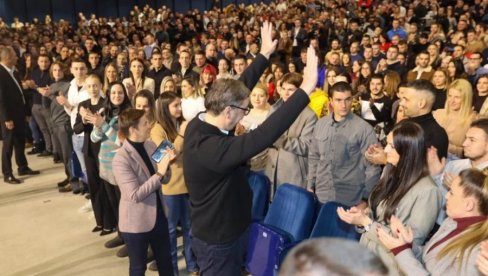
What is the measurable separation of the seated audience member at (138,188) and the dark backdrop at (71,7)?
21.6 metres

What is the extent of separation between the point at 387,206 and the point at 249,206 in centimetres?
74

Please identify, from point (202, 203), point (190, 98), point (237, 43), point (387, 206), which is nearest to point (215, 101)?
point (202, 203)

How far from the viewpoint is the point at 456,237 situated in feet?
6.96

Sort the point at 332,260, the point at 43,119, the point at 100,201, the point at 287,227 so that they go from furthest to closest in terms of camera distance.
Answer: the point at 43,119 → the point at 100,201 → the point at 287,227 → the point at 332,260

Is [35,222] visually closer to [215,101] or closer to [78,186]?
[78,186]

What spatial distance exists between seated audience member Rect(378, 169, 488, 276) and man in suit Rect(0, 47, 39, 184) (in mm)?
5331

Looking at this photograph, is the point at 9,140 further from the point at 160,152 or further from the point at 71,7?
the point at 71,7

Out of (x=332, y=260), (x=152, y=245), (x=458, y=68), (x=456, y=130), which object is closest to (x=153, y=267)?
(x=152, y=245)

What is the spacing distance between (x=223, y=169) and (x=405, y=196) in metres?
0.98

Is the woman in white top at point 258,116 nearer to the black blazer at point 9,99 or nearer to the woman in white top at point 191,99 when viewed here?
the woman in white top at point 191,99

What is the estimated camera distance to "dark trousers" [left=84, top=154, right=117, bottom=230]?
4699 mm

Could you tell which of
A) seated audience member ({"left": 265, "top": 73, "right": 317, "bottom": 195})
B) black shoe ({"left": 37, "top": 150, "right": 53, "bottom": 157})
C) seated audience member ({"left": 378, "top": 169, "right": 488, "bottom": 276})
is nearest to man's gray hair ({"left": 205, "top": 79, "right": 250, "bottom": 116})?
seated audience member ({"left": 378, "top": 169, "right": 488, "bottom": 276})

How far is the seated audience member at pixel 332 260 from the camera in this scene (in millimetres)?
1001

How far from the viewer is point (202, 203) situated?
8.32ft
